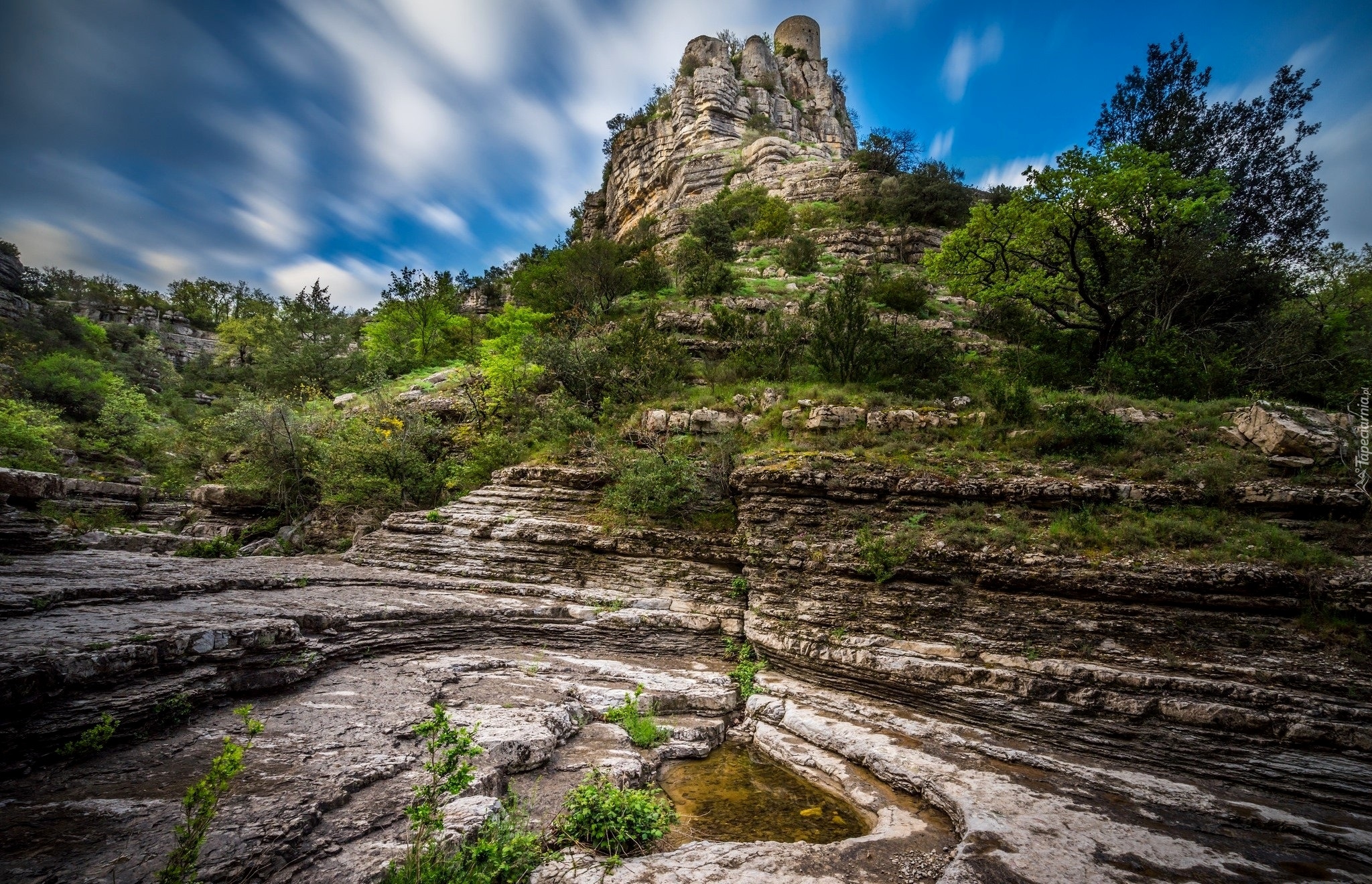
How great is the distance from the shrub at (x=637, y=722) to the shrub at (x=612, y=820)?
133cm

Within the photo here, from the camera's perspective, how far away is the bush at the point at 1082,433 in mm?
9875

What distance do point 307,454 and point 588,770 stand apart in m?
16.9

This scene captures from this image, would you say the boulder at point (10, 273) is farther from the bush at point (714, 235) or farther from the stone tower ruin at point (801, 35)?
the stone tower ruin at point (801, 35)

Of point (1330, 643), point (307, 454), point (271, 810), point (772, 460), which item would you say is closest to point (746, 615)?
point (772, 460)

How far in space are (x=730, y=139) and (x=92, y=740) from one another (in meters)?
49.5

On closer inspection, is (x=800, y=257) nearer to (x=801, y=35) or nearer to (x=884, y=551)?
(x=884, y=551)

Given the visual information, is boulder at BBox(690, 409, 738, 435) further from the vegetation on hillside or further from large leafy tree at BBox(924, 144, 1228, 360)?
large leafy tree at BBox(924, 144, 1228, 360)

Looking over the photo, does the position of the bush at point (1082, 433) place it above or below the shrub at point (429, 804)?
above

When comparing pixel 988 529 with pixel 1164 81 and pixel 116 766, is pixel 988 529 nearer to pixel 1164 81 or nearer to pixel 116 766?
pixel 116 766

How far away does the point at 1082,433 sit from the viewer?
32.7 ft

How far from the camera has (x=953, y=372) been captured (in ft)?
47.3

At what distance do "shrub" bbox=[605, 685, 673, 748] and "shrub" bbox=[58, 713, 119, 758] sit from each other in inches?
207

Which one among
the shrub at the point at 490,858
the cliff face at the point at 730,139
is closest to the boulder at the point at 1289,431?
the shrub at the point at 490,858

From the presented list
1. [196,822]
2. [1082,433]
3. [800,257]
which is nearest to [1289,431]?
[1082,433]
